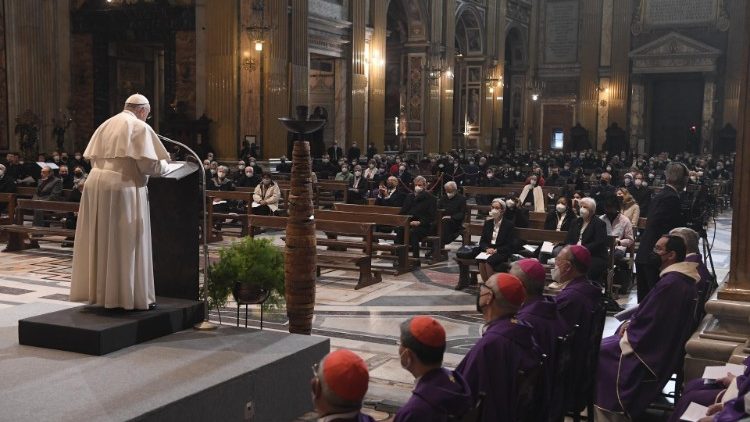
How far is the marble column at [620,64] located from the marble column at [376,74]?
14325 mm

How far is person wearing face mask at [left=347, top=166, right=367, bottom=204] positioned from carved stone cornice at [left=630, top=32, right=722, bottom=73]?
68.5ft

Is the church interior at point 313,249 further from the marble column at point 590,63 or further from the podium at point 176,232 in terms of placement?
the marble column at point 590,63

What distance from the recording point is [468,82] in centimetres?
3794

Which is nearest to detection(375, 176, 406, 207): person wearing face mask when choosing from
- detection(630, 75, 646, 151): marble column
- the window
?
detection(630, 75, 646, 151): marble column

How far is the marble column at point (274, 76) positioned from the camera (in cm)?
2255

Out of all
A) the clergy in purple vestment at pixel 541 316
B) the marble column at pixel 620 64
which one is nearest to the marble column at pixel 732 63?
the marble column at pixel 620 64

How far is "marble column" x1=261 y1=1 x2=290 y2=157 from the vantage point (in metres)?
22.5

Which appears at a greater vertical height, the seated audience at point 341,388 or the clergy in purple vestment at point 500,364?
the seated audience at point 341,388

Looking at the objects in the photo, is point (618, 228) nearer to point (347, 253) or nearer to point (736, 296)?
point (347, 253)

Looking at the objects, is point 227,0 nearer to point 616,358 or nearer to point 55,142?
point 55,142

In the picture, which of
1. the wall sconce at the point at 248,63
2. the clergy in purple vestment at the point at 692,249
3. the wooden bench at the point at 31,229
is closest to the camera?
the clergy in purple vestment at the point at 692,249

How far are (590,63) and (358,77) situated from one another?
53.2ft

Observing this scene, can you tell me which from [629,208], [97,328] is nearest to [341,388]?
[97,328]

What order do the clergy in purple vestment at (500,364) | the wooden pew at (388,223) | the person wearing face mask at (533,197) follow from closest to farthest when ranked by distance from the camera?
the clergy in purple vestment at (500,364) → the wooden pew at (388,223) → the person wearing face mask at (533,197)
